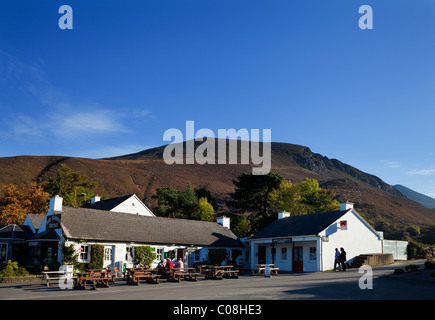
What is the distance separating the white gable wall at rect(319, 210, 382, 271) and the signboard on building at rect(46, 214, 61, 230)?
1883 cm

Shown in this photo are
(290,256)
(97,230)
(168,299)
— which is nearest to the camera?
(168,299)

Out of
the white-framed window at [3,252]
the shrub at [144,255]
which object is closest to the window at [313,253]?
the shrub at [144,255]

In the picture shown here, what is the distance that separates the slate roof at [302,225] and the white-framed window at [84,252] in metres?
15.4

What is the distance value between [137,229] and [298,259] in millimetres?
13186

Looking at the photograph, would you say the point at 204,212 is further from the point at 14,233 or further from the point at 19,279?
the point at 19,279

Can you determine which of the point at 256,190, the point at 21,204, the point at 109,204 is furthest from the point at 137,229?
the point at 256,190

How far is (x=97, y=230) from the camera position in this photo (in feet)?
96.2

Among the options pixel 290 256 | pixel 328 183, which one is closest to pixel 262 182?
pixel 290 256

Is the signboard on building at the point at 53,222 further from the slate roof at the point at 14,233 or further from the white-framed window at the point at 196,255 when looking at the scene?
the white-framed window at the point at 196,255

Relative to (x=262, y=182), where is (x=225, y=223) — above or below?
below

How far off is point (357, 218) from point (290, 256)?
632cm

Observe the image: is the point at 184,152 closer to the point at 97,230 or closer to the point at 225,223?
the point at 225,223

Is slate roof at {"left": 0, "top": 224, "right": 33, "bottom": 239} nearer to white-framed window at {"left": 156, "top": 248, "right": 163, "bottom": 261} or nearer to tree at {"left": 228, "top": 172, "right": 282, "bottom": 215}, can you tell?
white-framed window at {"left": 156, "top": 248, "right": 163, "bottom": 261}

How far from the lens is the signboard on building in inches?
1115
